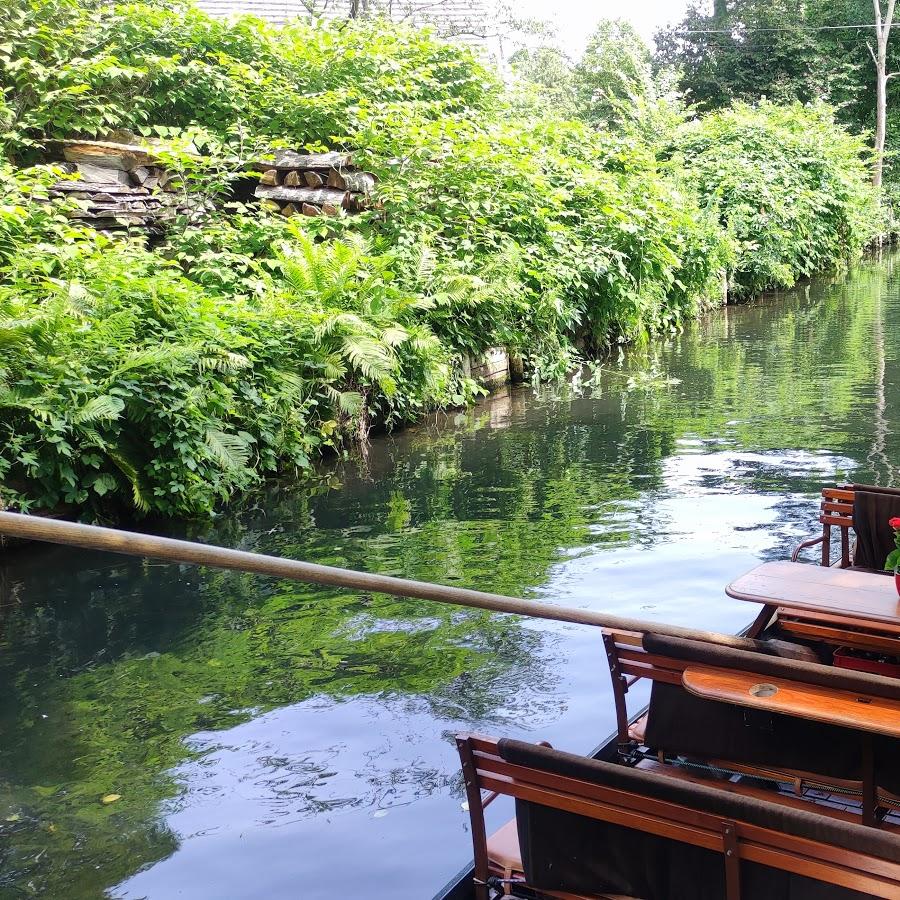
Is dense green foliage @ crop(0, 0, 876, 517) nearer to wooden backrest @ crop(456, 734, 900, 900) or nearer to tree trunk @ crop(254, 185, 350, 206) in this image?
tree trunk @ crop(254, 185, 350, 206)

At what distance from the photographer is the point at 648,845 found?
2.69 m

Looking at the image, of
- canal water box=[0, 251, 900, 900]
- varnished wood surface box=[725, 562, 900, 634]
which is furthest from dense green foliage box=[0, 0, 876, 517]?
varnished wood surface box=[725, 562, 900, 634]

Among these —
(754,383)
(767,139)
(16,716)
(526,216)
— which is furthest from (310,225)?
(767,139)

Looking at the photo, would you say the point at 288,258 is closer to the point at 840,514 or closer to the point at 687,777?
the point at 840,514

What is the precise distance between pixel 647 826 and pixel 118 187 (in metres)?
13.4

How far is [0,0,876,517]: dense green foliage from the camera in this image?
9086mm

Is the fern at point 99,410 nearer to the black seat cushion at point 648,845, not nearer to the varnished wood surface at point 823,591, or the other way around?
the varnished wood surface at point 823,591

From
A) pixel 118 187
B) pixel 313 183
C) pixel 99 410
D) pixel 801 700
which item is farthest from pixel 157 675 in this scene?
pixel 313 183

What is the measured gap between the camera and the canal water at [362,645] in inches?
174

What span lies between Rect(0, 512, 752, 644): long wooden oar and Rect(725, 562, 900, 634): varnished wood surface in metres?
1.45

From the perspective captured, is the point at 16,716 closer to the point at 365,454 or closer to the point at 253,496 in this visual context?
the point at 253,496

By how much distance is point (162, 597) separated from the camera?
25.0ft

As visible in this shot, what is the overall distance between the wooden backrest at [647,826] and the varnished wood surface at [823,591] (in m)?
2.04

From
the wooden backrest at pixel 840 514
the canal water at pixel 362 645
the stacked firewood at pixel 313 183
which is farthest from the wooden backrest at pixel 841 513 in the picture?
the stacked firewood at pixel 313 183
